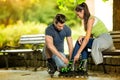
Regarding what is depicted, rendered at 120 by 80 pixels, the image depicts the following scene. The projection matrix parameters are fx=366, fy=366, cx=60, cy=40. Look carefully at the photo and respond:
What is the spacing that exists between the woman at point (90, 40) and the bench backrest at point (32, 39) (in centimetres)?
321

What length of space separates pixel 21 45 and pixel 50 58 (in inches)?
165

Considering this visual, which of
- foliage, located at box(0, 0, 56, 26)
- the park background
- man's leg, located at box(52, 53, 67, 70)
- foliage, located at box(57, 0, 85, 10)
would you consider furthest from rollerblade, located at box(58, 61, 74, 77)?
foliage, located at box(0, 0, 56, 26)

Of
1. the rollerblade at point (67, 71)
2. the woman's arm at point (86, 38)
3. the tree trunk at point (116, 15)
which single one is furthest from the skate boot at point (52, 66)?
the tree trunk at point (116, 15)

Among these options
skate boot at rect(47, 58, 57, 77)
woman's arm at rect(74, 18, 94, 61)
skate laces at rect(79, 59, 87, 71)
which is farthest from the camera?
skate boot at rect(47, 58, 57, 77)

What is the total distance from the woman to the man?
0.82 feet

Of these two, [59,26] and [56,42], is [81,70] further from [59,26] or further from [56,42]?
[59,26]

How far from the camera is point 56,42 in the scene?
21.5 feet

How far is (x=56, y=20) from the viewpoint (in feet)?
20.6

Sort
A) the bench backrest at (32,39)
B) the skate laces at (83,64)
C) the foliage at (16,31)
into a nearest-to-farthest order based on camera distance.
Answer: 1. the skate laces at (83,64)
2. the bench backrest at (32,39)
3. the foliage at (16,31)

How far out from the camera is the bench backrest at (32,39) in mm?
9570

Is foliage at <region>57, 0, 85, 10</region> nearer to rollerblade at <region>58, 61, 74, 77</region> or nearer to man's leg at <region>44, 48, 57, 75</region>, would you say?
man's leg at <region>44, 48, 57, 75</region>

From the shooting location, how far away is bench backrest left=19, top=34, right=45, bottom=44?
377 inches

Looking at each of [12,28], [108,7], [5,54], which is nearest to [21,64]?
[5,54]

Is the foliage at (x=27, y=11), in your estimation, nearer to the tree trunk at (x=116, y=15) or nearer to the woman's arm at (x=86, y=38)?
the tree trunk at (x=116, y=15)
